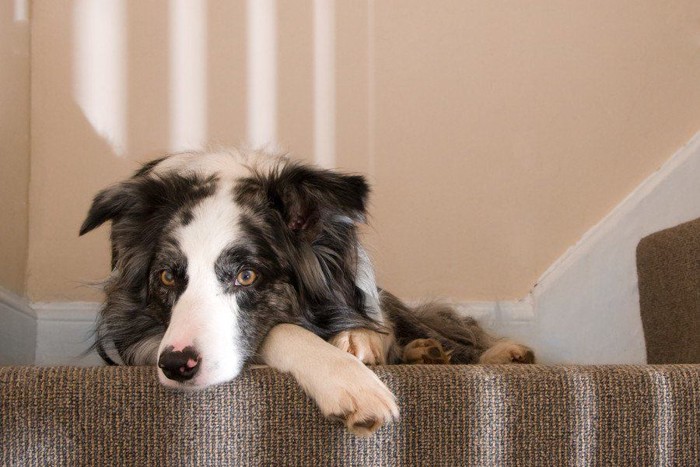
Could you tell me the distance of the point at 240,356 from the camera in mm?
1460

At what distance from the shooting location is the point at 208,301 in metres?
1.52

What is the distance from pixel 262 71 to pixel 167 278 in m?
1.19

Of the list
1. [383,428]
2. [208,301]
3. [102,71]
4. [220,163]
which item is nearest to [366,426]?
[383,428]

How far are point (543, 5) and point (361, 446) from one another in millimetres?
1925

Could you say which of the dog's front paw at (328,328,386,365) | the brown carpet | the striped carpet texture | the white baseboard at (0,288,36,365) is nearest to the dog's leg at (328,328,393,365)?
the dog's front paw at (328,328,386,365)

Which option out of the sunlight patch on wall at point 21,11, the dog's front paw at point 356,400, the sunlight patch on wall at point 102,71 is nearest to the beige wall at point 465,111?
the sunlight patch on wall at point 102,71

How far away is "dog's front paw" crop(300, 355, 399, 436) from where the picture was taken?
1207 mm

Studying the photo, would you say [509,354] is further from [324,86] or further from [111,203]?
[324,86]

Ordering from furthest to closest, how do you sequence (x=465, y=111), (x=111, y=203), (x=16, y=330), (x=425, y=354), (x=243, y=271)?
(x=465, y=111) → (x=16, y=330) → (x=425, y=354) → (x=111, y=203) → (x=243, y=271)

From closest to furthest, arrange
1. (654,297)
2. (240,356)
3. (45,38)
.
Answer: (240,356) → (654,297) → (45,38)

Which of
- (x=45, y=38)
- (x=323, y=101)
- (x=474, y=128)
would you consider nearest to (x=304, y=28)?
(x=323, y=101)

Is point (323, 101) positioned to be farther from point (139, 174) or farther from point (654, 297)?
point (654, 297)

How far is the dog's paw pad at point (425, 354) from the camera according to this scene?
6.20 feet

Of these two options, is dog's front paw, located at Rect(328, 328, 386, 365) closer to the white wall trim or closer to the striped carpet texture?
the striped carpet texture
